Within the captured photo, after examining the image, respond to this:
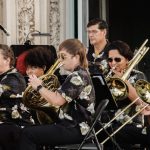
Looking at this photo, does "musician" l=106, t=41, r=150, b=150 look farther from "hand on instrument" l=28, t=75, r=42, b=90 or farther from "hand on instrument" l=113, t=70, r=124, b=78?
"hand on instrument" l=28, t=75, r=42, b=90

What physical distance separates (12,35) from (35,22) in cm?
39

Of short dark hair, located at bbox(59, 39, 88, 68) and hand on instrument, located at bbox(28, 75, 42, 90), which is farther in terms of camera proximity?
short dark hair, located at bbox(59, 39, 88, 68)

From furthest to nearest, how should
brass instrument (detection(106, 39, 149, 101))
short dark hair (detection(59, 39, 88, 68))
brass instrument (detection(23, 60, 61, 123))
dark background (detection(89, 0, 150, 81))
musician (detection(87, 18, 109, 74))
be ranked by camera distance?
dark background (detection(89, 0, 150, 81))
musician (detection(87, 18, 109, 74))
brass instrument (detection(106, 39, 149, 101))
brass instrument (detection(23, 60, 61, 123))
short dark hair (detection(59, 39, 88, 68))

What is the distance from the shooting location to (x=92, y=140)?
637 cm

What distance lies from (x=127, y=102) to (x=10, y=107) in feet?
3.82

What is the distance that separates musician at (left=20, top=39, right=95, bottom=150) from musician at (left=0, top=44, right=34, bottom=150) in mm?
327

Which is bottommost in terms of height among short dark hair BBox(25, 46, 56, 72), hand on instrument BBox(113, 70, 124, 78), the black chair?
the black chair

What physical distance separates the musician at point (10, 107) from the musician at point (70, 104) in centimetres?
33

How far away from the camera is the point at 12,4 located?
10141mm

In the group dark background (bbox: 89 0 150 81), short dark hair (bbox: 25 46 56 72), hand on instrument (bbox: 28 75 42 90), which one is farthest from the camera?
dark background (bbox: 89 0 150 81)

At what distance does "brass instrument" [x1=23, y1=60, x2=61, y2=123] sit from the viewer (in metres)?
6.34

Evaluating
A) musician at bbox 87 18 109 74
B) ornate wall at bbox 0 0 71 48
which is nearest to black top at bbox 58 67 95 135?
musician at bbox 87 18 109 74

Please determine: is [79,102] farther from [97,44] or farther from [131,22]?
[131,22]

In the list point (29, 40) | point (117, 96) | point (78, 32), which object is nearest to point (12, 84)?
point (117, 96)
